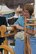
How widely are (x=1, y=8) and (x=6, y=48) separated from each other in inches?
84.5

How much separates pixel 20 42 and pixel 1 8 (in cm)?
148

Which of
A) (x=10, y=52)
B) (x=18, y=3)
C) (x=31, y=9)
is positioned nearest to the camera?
(x=10, y=52)

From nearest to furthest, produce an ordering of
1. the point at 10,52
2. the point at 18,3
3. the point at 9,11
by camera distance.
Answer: the point at 10,52
the point at 9,11
the point at 18,3

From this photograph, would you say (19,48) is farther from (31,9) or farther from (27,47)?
(27,47)

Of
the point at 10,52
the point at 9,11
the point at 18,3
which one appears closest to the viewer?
the point at 10,52

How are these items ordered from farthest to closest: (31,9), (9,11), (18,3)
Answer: (18,3) → (9,11) → (31,9)

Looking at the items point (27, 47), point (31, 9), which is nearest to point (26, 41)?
point (27, 47)

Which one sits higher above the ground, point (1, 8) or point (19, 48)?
point (1, 8)

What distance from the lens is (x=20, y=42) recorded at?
195cm

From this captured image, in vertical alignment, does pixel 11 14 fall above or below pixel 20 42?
above

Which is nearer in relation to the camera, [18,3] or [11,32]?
[11,32]

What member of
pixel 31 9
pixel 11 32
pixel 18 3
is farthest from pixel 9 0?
pixel 11 32

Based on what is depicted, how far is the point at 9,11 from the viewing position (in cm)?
321

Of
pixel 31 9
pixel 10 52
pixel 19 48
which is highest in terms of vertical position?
pixel 31 9
